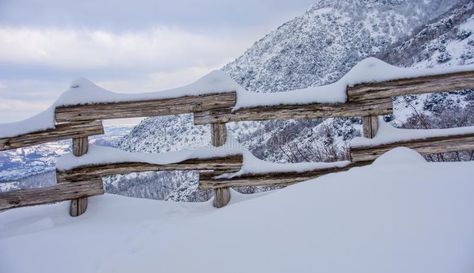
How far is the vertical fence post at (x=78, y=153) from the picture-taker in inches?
184

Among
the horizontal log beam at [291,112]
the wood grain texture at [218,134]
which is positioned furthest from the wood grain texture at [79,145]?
the wood grain texture at [218,134]

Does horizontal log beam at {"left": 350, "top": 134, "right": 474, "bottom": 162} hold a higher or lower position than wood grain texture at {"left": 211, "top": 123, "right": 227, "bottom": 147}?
lower

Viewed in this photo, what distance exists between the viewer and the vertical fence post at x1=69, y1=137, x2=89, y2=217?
467 cm

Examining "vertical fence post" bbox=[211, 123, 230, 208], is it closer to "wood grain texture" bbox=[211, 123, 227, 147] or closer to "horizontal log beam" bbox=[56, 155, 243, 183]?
"wood grain texture" bbox=[211, 123, 227, 147]

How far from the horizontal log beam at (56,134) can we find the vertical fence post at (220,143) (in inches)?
54.8

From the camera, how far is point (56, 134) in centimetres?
459

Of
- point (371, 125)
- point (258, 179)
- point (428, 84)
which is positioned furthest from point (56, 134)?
point (428, 84)

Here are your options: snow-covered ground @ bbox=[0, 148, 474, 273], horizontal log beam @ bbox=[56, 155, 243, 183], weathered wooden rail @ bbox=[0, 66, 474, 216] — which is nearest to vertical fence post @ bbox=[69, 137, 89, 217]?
weathered wooden rail @ bbox=[0, 66, 474, 216]

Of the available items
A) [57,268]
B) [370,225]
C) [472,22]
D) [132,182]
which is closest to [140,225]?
[57,268]

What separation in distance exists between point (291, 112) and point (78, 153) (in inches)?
106

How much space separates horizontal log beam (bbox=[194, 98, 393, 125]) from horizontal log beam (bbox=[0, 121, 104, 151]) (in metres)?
1.28

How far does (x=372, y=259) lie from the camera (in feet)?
6.41

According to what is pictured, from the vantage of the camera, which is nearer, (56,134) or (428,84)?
(428,84)

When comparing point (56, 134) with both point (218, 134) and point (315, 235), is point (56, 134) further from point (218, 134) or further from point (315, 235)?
point (315, 235)
